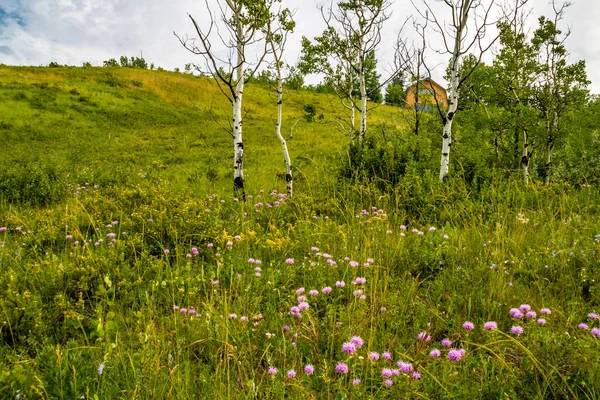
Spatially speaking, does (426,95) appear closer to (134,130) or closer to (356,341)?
(356,341)

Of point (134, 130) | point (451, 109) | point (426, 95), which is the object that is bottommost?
point (451, 109)

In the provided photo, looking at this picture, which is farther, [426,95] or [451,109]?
[426,95]

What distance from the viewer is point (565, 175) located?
1284cm

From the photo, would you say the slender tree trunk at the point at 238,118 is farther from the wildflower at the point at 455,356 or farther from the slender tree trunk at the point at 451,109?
the wildflower at the point at 455,356

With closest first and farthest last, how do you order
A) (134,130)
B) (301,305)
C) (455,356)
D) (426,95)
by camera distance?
(455,356)
(301,305)
(426,95)
(134,130)

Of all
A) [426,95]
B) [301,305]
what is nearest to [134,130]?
[426,95]

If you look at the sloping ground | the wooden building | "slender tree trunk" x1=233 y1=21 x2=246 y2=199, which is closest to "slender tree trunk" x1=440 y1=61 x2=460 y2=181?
the wooden building

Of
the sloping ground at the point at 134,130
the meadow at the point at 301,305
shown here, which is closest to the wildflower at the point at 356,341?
the meadow at the point at 301,305

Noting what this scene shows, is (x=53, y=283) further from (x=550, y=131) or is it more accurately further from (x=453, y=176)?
(x=550, y=131)

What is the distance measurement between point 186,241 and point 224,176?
979 cm

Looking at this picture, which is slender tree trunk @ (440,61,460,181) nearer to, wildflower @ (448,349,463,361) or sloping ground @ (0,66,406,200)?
sloping ground @ (0,66,406,200)

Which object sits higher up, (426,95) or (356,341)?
(426,95)

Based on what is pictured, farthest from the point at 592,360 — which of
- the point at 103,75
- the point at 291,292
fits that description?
the point at 103,75

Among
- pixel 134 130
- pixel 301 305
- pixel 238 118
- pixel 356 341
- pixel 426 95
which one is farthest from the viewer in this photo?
pixel 134 130
